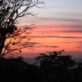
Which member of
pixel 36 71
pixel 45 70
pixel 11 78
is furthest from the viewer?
pixel 45 70

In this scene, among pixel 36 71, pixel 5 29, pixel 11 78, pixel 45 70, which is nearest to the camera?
pixel 11 78

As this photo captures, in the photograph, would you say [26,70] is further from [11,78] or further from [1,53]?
[1,53]

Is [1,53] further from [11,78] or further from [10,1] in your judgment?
[11,78]

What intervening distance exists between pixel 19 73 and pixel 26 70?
1.03 meters

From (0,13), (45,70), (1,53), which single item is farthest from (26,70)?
(0,13)

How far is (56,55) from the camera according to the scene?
38.7 meters

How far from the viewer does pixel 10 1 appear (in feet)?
137

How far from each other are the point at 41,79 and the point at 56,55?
444 centimetres

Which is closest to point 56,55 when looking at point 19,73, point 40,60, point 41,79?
point 40,60

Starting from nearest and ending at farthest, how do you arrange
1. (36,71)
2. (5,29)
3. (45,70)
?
1. (36,71)
2. (45,70)
3. (5,29)

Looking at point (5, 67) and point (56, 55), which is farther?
point (56, 55)

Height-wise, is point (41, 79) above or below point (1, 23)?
below

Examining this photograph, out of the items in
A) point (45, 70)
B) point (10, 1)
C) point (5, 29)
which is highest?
point (10, 1)

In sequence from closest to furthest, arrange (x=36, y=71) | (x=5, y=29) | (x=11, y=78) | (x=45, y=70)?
(x=11, y=78) → (x=36, y=71) → (x=45, y=70) → (x=5, y=29)
